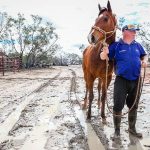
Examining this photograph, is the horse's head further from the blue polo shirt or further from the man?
the blue polo shirt

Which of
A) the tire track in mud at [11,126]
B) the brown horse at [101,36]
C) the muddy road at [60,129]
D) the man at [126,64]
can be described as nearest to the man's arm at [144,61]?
the man at [126,64]

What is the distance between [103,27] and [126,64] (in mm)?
879

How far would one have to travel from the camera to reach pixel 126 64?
206 inches

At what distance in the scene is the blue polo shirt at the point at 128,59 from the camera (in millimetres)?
5230

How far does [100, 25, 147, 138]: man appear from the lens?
5.23 m

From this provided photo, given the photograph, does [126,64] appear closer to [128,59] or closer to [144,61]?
[128,59]

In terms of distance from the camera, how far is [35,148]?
4875 millimetres

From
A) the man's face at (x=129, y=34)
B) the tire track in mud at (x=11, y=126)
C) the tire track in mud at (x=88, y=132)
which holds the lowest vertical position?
the tire track in mud at (x=11, y=126)

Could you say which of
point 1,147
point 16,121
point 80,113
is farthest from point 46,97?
point 1,147

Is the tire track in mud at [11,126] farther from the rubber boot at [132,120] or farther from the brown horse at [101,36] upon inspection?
the rubber boot at [132,120]

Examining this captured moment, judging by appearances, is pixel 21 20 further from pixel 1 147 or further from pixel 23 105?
pixel 1 147

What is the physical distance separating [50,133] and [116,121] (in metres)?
1.08

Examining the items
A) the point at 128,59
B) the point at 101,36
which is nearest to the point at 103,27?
the point at 101,36

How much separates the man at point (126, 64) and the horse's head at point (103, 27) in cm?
31
